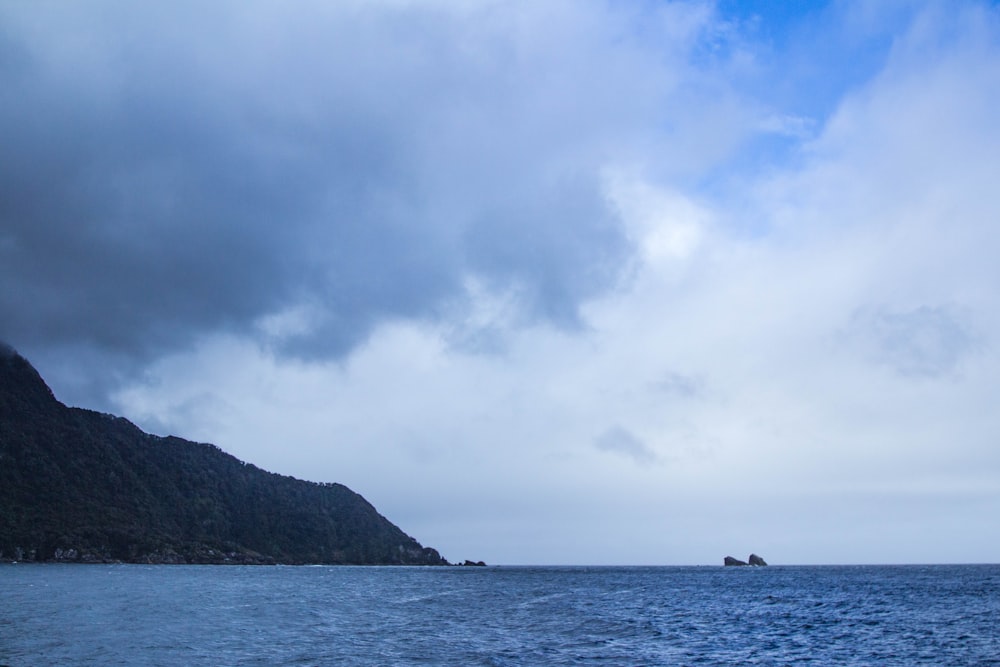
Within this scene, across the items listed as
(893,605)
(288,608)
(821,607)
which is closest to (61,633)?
(288,608)

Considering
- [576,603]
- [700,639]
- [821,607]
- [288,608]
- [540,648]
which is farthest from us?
[576,603]

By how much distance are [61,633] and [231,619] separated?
1662cm

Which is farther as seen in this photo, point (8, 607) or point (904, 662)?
point (8, 607)

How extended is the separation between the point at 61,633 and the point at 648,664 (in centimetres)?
4058

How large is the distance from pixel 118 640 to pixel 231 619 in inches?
695

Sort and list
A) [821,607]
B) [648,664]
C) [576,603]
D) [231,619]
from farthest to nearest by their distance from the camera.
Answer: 1. [576,603]
2. [821,607]
3. [231,619]
4. [648,664]

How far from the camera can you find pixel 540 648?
48.5m

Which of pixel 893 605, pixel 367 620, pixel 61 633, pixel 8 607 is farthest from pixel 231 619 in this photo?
pixel 893 605

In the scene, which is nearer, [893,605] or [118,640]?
[118,640]

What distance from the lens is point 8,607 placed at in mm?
69500

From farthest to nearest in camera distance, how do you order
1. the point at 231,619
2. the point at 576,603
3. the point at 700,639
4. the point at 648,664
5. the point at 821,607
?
the point at 576,603 → the point at 821,607 → the point at 231,619 → the point at 700,639 → the point at 648,664

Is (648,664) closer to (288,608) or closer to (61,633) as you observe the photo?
(61,633)

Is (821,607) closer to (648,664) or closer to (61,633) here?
(648,664)

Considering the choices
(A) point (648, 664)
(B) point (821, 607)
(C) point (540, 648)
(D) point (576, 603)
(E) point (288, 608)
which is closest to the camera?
(A) point (648, 664)
